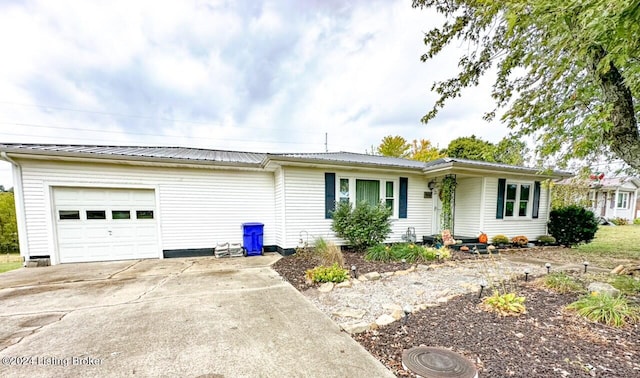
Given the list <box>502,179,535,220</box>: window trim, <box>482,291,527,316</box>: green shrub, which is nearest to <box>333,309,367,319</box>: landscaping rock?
<box>482,291,527,316</box>: green shrub

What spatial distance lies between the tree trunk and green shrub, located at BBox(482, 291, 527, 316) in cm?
297

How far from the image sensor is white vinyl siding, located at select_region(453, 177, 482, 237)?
26.6 ft

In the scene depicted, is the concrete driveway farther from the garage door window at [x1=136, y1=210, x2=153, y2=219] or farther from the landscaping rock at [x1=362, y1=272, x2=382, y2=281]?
the garage door window at [x1=136, y1=210, x2=153, y2=219]

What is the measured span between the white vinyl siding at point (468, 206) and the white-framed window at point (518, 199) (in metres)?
1.18

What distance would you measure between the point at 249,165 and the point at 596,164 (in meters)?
9.12

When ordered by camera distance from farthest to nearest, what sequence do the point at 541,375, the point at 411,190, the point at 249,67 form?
the point at 249,67
the point at 411,190
the point at 541,375

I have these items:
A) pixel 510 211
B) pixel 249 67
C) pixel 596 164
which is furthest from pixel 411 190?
pixel 249 67

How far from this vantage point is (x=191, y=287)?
13.7 feet

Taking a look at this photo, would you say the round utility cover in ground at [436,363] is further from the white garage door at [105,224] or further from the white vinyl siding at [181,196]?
the white garage door at [105,224]

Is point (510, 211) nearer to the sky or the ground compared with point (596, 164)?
nearer to the ground

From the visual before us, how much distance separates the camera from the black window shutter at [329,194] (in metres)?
7.07

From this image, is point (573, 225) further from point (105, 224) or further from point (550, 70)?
point (105, 224)

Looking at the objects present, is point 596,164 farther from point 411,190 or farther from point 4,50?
point 4,50


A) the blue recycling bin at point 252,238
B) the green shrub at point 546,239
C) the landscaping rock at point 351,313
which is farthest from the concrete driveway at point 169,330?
the green shrub at point 546,239
